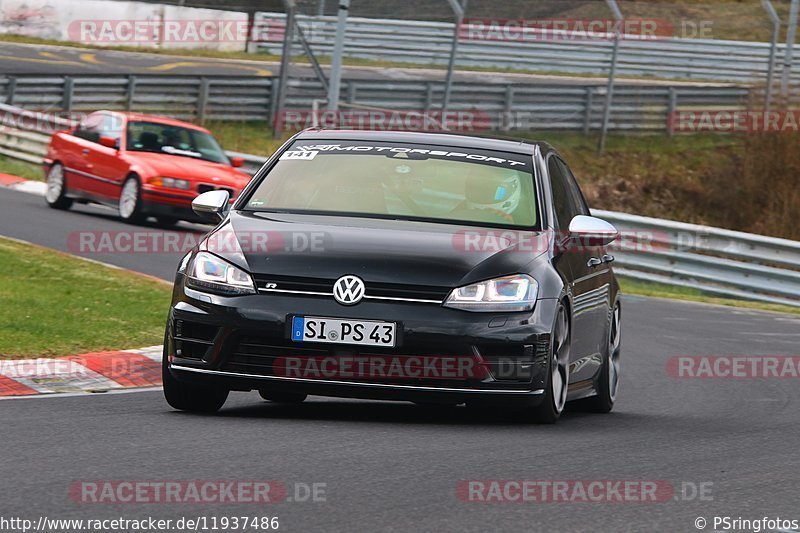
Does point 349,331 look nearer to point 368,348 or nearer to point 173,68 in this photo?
point 368,348

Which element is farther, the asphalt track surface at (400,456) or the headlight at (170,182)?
the headlight at (170,182)

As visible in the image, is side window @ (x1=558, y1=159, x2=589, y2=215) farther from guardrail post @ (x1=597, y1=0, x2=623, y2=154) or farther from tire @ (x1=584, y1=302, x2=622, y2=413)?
guardrail post @ (x1=597, y1=0, x2=623, y2=154)

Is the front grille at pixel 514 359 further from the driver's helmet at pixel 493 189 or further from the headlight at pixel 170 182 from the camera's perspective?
the headlight at pixel 170 182

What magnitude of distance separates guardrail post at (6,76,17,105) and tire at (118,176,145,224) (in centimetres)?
977

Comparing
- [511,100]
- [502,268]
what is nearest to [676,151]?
[511,100]

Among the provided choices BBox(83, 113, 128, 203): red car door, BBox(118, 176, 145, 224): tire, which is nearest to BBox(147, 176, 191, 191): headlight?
BBox(118, 176, 145, 224): tire

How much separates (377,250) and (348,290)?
0.31 metres

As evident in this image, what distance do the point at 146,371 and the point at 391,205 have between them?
237cm

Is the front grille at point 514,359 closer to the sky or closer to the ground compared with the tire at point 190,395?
closer to the sky

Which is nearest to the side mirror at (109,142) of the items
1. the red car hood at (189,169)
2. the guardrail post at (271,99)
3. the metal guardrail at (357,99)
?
the red car hood at (189,169)

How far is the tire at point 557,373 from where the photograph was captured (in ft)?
27.5

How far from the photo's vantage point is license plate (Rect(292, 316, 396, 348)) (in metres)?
7.91

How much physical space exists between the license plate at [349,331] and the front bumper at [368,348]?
0.03 meters

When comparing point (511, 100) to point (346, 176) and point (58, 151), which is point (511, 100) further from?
Result: point (346, 176)
